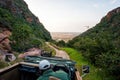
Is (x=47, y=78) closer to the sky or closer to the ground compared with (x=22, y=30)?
closer to the ground

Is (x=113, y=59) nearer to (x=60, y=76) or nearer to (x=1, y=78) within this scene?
(x=1, y=78)

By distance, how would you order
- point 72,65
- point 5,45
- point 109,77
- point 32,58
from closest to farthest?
point 72,65 → point 32,58 → point 109,77 → point 5,45

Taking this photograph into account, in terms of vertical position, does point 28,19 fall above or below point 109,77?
above

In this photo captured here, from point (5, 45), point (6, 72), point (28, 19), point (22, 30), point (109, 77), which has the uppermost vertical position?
point (28, 19)

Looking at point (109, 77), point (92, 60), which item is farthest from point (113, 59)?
point (92, 60)

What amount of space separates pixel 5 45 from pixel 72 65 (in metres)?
28.1

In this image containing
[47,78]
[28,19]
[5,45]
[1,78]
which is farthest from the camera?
[28,19]

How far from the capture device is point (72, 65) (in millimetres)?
8188

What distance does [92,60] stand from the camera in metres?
27.4

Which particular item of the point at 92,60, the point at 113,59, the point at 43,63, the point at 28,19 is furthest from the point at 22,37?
the point at 28,19

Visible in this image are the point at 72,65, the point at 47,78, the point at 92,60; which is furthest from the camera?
the point at 92,60

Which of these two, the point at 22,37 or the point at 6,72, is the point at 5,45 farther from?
the point at 6,72

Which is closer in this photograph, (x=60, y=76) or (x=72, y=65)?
(x=60, y=76)

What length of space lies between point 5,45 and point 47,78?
3049 centimetres
